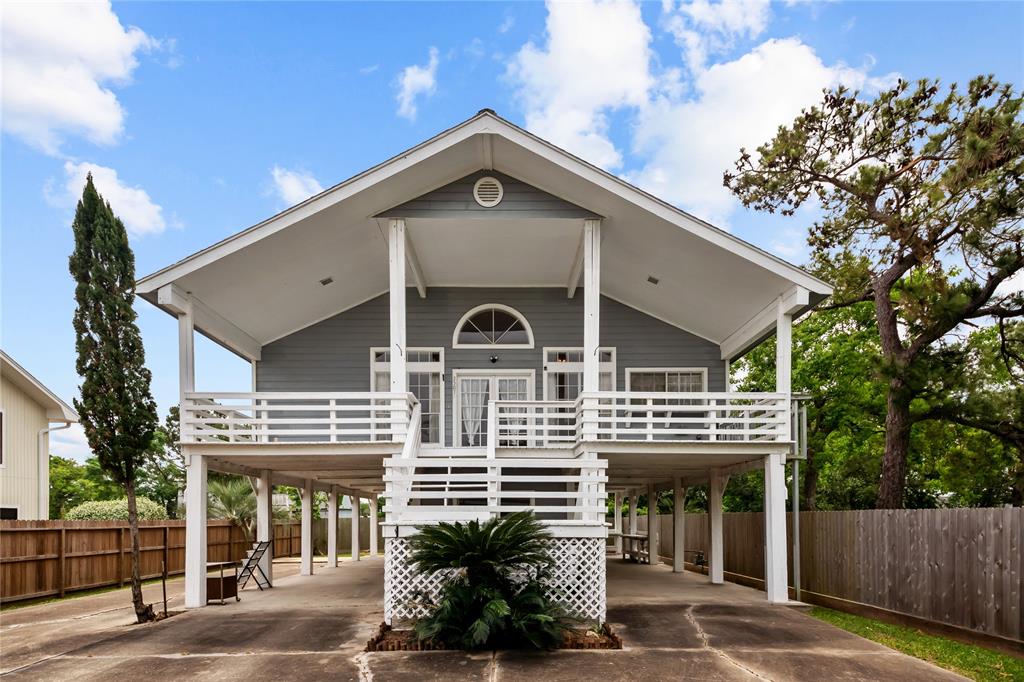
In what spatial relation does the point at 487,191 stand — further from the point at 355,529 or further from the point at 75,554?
the point at 355,529

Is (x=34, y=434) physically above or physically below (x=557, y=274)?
below

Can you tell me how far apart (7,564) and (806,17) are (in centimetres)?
1745

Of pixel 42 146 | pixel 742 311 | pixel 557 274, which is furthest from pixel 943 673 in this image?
pixel 42 146

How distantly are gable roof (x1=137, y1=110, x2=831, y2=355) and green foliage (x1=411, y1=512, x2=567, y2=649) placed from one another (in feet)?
18.4

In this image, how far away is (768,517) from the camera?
1367 centimetres

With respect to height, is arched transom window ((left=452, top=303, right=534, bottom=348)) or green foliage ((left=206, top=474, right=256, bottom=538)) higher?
arched transom window ((left=452, top=303, right=534, bottom=348))

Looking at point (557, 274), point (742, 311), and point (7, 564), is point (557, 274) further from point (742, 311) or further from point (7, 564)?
point (7, 564)

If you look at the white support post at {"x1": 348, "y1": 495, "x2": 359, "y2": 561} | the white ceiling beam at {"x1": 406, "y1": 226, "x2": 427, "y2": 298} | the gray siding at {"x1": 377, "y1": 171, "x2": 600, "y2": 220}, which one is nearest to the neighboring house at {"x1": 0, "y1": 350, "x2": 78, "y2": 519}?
the white support post at {"x1": 348, "y1": 495, "x2": 359, "y2": 561}

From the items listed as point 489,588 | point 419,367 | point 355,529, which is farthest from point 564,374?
point 355,529

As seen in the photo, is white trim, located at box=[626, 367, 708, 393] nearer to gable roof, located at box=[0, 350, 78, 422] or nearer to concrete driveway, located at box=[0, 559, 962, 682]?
concrete driveway, located at box=[0, 559, 962, 682]

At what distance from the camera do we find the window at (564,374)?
17.0 meters

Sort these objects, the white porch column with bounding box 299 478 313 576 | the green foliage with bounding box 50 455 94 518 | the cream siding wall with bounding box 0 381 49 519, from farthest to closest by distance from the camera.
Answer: the green foliage with bounding box 50 455 94 518 → the cream siding wall with bounding box 0 381 49 519 → the white porch column with bounding box 299 478 313 576

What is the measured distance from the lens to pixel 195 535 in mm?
13406

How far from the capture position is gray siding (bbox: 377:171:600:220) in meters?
14.0
